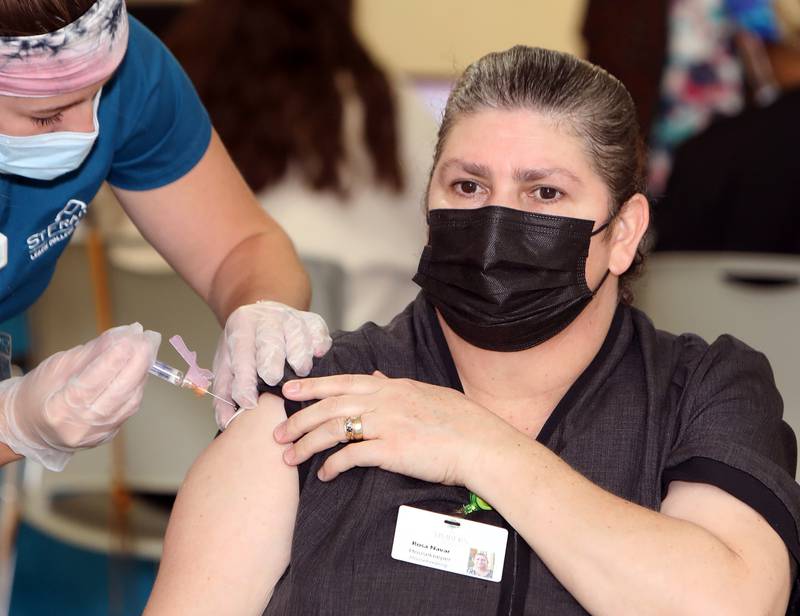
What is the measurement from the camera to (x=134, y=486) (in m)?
2.88

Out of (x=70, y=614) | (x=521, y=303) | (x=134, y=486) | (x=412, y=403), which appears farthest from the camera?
(x=70, y=614)

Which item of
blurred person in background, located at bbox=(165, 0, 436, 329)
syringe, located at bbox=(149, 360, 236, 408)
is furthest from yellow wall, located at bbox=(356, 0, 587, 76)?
syringe, located at bbox=(149, 360, 236, 408)

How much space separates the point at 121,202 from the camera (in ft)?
6.73

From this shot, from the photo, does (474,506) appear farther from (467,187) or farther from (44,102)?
(44,102)

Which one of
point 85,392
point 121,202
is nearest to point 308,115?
point 121,202

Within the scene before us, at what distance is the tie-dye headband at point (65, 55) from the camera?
5.04 feet

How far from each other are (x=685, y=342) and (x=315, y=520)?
0.62 metres

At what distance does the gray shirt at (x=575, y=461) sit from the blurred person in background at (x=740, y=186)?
5.25 feet

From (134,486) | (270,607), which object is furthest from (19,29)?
(134,486)

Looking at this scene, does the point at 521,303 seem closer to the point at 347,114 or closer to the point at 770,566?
the point at 770,566

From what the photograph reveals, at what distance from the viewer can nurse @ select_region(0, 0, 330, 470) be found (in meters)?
1.59

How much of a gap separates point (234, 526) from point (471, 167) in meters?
0.61

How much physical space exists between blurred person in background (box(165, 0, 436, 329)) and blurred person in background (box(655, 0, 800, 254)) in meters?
0.83

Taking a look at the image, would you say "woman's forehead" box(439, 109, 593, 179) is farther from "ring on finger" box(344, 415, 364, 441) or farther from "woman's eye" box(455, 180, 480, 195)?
"ring on finger" box(344, 415, 364, 441)
